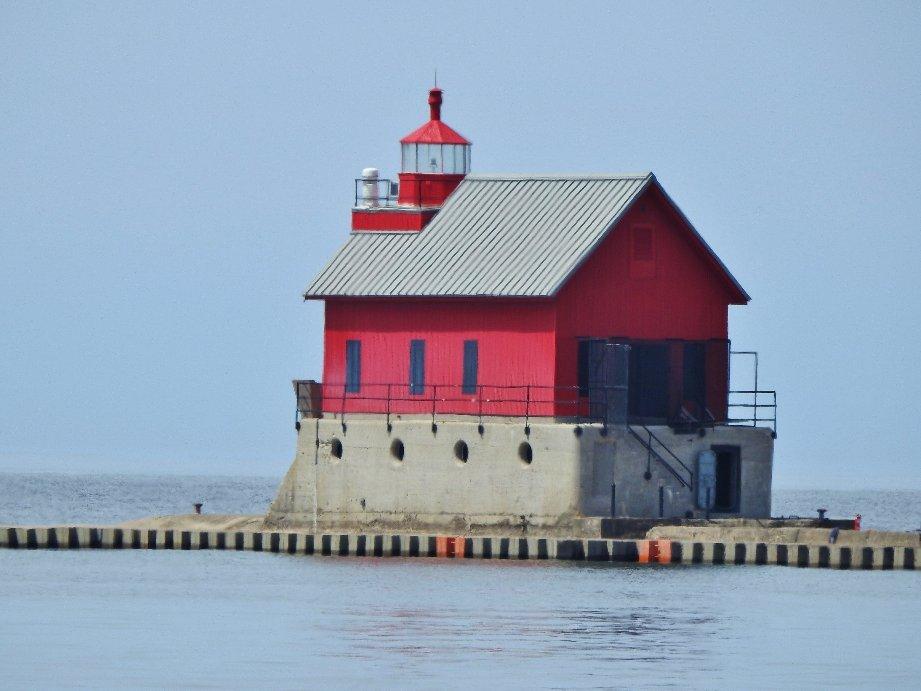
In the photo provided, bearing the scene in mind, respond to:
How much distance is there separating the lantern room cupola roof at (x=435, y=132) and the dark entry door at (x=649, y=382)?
7120 millimetres

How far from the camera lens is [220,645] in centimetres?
4578

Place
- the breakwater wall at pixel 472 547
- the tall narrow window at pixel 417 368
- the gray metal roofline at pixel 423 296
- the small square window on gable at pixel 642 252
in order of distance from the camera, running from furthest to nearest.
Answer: the tall narrow window at pixel 417 368, the small square window on gable at pixel 642 252, the gray metal roofline at pixel 423 296, the breakwater wall at pixel 472 547

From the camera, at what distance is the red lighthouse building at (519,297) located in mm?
60562

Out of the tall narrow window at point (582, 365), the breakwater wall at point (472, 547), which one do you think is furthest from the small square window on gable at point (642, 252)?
the breakwater wall at point (472, 547)

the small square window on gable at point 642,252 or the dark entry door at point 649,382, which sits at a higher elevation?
the small square window on gable at point 642,252

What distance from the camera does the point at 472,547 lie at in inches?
2309

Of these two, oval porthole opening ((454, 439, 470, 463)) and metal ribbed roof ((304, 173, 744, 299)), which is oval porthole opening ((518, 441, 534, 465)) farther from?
metal ribbed roof ((304, 173, 744, 299))

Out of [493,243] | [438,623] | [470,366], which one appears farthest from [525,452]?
[438,623]

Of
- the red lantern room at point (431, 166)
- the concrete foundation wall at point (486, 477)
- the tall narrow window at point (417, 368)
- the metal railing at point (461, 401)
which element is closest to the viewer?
the concrete foundation wall at point (486, 477)

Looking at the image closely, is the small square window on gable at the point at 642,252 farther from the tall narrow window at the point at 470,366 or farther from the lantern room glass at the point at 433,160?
the lantern room glass at the point at 433,160

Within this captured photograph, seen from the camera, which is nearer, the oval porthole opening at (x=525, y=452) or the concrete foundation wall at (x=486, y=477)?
the concrete foundation wall at (x=486, y=477)

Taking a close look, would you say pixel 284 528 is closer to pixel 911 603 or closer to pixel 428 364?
pixel 428 364

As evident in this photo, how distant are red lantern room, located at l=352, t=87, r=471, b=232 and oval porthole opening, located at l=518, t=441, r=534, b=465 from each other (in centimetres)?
734

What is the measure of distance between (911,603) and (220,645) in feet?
44.6
